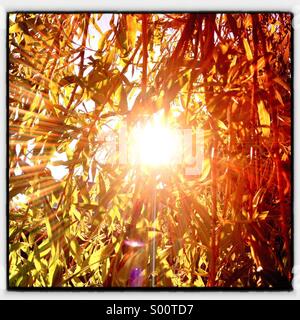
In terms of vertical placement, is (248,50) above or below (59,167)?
above

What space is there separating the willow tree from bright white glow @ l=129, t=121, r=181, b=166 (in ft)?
0.07

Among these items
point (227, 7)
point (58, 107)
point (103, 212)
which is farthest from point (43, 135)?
point (227, 7)

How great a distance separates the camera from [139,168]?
3.36 feet

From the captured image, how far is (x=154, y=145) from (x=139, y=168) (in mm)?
58

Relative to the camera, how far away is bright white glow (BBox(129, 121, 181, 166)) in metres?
1.00

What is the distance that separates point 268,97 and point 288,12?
171mm

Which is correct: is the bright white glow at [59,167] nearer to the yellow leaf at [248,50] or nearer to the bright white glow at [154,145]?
the bright white glow at [154,145]

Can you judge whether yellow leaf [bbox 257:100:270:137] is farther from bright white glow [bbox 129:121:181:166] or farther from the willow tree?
bright white glow [bbox 129:121:181:166]

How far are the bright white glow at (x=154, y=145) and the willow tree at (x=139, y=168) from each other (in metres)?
0.02

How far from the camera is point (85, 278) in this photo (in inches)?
41.8

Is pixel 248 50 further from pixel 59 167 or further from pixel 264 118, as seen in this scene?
pixel 59 167

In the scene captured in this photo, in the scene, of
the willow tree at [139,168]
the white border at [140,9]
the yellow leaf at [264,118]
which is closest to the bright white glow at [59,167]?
the willow tree at [139,168]

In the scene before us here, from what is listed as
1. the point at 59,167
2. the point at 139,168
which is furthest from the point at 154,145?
the point at 59,167
